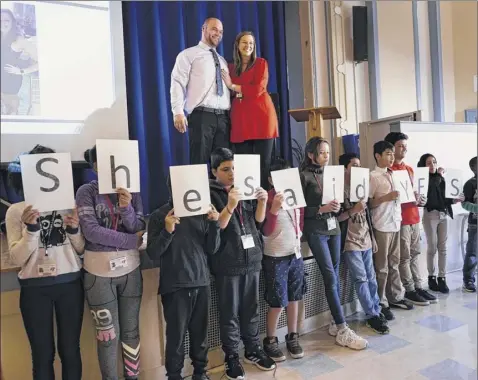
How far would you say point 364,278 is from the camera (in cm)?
239

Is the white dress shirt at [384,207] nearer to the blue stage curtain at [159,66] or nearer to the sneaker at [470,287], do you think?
the sneaker at [470,287]

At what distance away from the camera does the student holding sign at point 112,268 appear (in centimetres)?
155

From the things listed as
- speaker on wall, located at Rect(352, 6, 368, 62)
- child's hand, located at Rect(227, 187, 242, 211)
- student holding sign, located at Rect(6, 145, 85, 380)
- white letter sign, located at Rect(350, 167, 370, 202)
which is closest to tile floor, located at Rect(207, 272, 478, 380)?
white letter sign, located at Rect(350, 167, 370, 202)

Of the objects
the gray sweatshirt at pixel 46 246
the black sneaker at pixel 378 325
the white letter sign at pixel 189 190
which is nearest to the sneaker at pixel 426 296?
the black sneaker at pixel 378 325

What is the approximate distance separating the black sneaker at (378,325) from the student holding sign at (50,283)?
159 cm

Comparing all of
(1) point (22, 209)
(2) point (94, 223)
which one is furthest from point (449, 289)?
(1) point (22, 209)

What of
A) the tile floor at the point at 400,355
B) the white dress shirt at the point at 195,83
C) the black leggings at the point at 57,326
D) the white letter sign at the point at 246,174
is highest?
the white dress shirt at the point at 195,83

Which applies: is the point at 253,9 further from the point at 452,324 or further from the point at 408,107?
the point at 452,324

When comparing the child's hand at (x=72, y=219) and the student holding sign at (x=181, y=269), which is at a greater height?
the child's hand at (x=72, y=219)

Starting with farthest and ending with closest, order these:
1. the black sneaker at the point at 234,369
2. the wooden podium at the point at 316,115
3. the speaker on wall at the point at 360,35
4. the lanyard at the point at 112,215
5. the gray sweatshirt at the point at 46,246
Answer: the speaker on wall at the point at 360,35 < the wooden podium at the point at 316,115 < the black sneaker at the point at 234,369 < the lanyard at the point at 112,215 < the gray sweatshirt at the point at 46,246

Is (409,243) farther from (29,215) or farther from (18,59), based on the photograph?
(18,59)

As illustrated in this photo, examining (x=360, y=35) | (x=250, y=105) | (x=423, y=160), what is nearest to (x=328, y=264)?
(x=423, y=160)

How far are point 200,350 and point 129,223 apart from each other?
63 cm

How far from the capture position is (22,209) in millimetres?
1255
